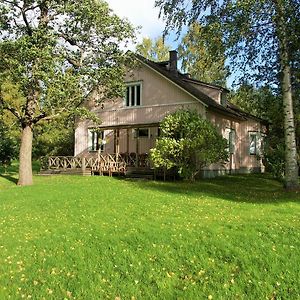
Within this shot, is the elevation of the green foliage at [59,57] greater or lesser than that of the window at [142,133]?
greater

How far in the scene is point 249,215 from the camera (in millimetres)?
8625

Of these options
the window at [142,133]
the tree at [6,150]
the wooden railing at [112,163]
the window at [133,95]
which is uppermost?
the window at [133,95]

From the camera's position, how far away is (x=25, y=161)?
18.1 meters

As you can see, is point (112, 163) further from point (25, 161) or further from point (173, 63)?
point (173, 63)

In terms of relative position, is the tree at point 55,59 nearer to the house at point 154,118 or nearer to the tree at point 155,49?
the house at point 154,118

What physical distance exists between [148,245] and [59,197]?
21.1ft

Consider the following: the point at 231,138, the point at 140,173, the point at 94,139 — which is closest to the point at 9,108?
the point at 140,173

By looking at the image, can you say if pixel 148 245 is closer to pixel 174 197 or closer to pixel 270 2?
pixel 174 197

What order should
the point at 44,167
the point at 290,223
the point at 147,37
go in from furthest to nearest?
the point at 147,37, the point at 44,167, the point at 290,223

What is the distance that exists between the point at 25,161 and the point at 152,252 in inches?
529

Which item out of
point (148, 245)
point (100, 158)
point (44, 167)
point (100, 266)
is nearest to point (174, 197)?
point (148, 245)

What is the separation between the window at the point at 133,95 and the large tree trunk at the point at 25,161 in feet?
26.2

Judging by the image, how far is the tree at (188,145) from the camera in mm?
16938

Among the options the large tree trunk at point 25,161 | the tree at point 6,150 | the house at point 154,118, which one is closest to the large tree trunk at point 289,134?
the house at point 154,118
